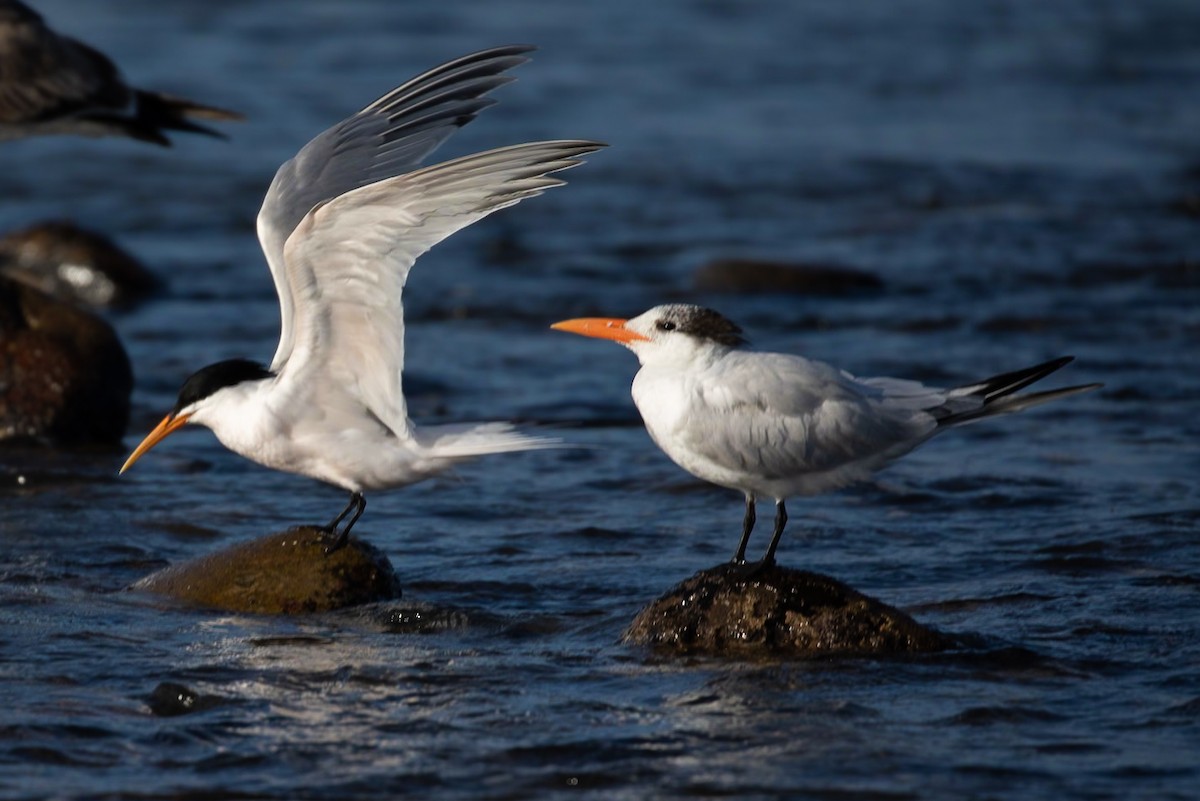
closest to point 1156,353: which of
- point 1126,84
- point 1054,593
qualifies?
point 1054,593

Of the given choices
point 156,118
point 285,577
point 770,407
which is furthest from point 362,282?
point 156,118

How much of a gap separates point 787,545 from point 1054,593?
1134 mm

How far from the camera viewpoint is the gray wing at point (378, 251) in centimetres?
540

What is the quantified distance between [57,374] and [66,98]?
2.65 metres

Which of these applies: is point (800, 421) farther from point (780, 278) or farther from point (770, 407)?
point (780, 278)

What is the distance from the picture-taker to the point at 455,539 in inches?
271

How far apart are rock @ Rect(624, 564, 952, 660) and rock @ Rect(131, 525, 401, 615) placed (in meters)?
0.97

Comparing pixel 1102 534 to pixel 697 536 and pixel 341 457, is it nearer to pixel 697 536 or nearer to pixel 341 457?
pixel 697 536

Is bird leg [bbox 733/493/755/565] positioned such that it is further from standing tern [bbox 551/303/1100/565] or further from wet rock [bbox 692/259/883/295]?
wet rock [bbox 692/259/883/295]

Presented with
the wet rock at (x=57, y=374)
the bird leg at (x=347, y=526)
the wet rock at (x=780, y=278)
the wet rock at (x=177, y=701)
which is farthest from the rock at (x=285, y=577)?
the wet rock at (x=780, y=278)

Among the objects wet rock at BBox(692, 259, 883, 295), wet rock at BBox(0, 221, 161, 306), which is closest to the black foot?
wet rock at BBox(692, 259, 883, 295)

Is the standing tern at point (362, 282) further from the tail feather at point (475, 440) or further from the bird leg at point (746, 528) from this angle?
the bird leg at point (746, 528)

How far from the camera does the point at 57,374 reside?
7973 millimetres

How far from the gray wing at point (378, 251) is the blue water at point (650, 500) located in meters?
0.80
